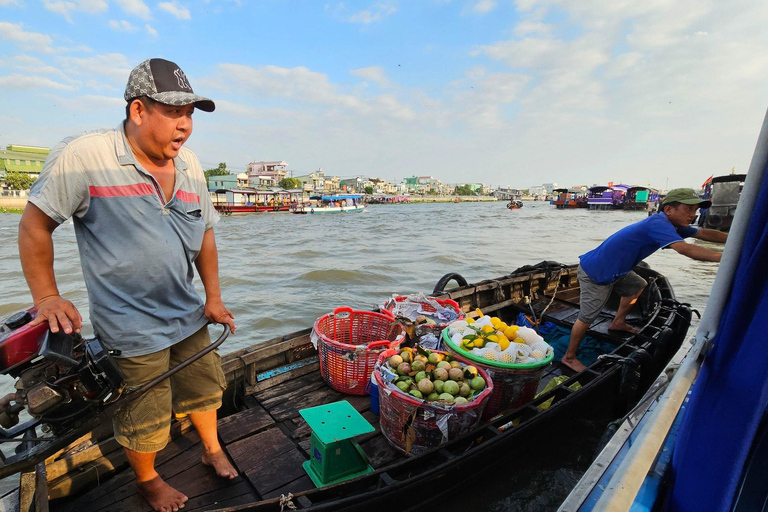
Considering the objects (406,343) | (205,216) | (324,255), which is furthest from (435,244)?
(205,216)

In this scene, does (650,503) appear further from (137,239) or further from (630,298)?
A: (630,298)

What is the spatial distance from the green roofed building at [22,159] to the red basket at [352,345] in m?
64.1

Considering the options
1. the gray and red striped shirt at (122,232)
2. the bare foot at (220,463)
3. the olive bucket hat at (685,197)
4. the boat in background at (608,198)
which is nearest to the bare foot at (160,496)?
the bare foot at (220,463)

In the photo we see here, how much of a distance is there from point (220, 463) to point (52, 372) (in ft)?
4.03

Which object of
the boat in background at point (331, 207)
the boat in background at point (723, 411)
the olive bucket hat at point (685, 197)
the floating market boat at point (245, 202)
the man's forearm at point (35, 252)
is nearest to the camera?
the boat in background at point (723, 411)

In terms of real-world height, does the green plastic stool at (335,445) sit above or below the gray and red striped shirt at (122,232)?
below

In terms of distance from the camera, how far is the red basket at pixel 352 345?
304 centimetres

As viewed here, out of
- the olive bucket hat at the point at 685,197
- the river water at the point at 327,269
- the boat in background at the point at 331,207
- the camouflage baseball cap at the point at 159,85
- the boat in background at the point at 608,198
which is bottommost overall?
the boat in background at the point at 331,207

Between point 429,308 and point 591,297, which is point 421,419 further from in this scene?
point 591,297

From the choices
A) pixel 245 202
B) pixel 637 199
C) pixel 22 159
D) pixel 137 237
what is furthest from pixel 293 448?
pixel 22 159

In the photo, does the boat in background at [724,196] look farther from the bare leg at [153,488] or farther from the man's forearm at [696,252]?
the bare leg at [153,488]

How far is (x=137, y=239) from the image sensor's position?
5.70 feet

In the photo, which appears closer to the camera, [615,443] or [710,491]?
[710,491]

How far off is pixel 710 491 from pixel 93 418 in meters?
2.46
